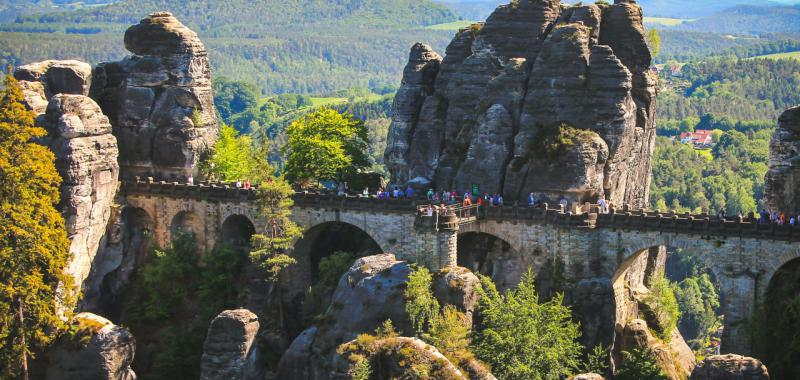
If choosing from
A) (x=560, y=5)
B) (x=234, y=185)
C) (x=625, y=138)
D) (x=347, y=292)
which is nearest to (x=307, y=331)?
(x=347, y=292)

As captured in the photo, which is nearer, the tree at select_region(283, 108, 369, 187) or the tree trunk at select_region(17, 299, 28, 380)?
the tree trunk at select_region(17, 299, 28, 380)

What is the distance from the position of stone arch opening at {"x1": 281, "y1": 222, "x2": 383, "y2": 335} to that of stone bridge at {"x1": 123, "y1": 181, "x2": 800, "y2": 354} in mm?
88

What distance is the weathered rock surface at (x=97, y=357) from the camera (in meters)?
69.7

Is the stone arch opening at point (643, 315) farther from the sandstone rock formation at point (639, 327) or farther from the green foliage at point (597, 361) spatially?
the green foliage at point (597, 361)

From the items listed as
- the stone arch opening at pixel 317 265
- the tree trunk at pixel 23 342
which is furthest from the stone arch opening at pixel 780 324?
the tree trunk at pixel 23 342

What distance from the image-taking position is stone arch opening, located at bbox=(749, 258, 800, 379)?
58219mm

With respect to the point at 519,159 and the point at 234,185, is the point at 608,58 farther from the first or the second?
the point at 234,185

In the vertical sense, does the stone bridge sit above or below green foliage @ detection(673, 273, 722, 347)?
above

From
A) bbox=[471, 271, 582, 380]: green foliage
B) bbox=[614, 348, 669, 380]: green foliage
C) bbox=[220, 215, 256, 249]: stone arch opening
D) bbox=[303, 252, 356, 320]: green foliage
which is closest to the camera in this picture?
bbox=[471, 271, 582, 380]: green foliage

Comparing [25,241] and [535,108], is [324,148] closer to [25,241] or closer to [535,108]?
[535,108]

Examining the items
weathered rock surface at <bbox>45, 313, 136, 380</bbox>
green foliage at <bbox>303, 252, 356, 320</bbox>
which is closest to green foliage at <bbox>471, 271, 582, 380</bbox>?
green foliage at <bbox>303, 252, 356, 320</bbox>

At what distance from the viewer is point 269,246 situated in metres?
73.2

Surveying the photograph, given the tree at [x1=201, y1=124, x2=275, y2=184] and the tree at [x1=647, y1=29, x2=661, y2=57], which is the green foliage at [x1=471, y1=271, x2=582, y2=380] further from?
the tree at [x1=201, y1=124, x2=275, y2=184]

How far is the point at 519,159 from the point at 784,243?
1562 cm
